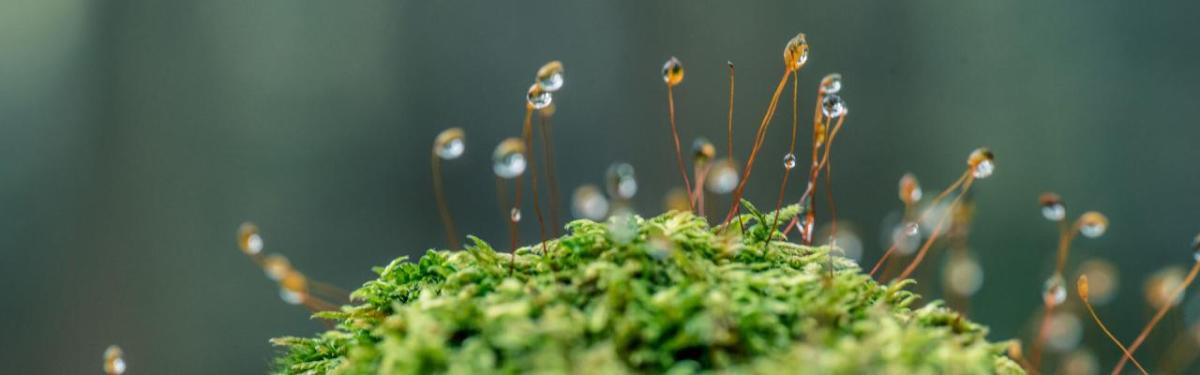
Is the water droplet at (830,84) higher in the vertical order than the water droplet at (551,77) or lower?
lower

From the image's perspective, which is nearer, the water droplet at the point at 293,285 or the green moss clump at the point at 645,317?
the green moss clump at the point at 645,317

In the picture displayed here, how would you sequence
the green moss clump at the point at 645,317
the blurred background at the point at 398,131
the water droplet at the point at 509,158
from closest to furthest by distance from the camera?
the green moss clump at the point at 645,317, the water droplet at the point at 509,158, the blurred background at the point at 398,131

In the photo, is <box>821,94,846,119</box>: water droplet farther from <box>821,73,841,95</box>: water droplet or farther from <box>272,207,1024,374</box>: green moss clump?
<box>272,207,1024,374</box>: green moss clump

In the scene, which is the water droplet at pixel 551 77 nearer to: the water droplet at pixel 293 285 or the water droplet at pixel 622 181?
the water droplet at pixel 622 181

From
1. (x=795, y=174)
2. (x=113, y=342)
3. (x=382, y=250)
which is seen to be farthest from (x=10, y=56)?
(x=795, y=174)

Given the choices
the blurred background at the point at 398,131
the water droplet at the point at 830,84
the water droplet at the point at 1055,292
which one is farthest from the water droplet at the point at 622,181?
the blurred background at the point at 398,131

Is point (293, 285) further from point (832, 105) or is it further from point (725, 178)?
point (832, 105)

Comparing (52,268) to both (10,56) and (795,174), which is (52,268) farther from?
(795,174)
